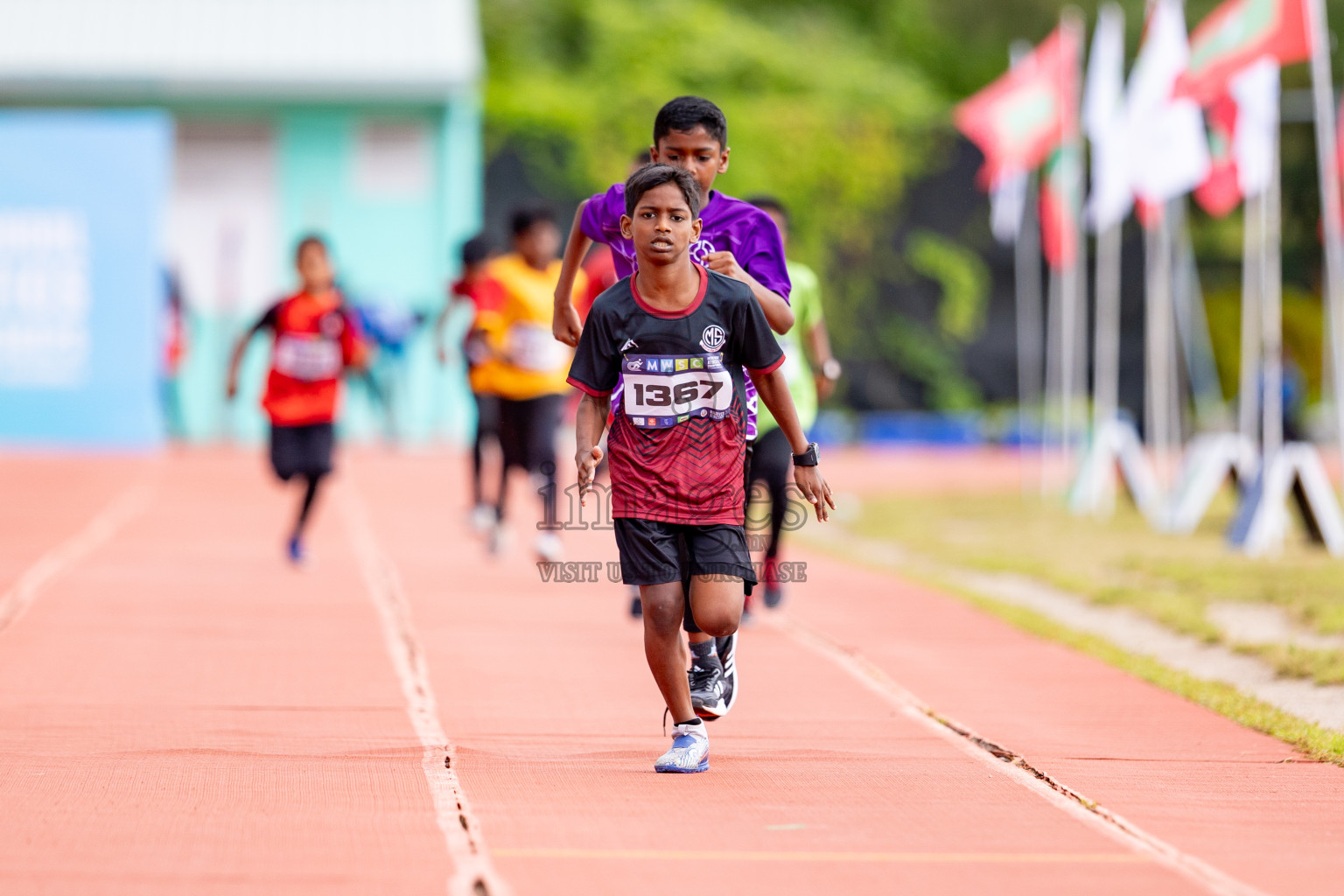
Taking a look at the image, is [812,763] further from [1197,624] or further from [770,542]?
[1197,624]

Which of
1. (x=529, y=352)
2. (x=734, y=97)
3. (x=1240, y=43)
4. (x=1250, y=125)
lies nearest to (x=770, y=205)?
(x=529, y=352)

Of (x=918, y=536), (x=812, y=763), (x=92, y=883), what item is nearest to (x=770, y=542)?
(x=812, y=763)

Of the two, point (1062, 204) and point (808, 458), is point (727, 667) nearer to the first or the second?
point (808, 458)

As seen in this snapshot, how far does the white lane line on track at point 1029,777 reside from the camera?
177 inches

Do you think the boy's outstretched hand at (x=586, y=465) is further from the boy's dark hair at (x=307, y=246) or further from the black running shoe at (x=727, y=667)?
the boy's dark hair at (x=307, y=246)

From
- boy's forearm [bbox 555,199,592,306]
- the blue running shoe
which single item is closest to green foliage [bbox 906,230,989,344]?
boy's forearm [bbox 555,199,592,306]

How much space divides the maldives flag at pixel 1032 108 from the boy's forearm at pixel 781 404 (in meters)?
12.5

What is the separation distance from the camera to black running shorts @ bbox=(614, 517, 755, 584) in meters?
5.51

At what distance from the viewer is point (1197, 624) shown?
9094 millimetres

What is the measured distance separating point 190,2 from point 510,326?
44.8ft

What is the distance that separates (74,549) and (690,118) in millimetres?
7029

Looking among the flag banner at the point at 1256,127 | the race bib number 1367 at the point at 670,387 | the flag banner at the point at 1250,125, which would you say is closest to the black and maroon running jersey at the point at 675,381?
the race bib number 1367 at the point at 670,387

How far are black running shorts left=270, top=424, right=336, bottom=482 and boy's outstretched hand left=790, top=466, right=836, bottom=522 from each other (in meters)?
5.84

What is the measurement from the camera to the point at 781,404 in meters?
5.59
